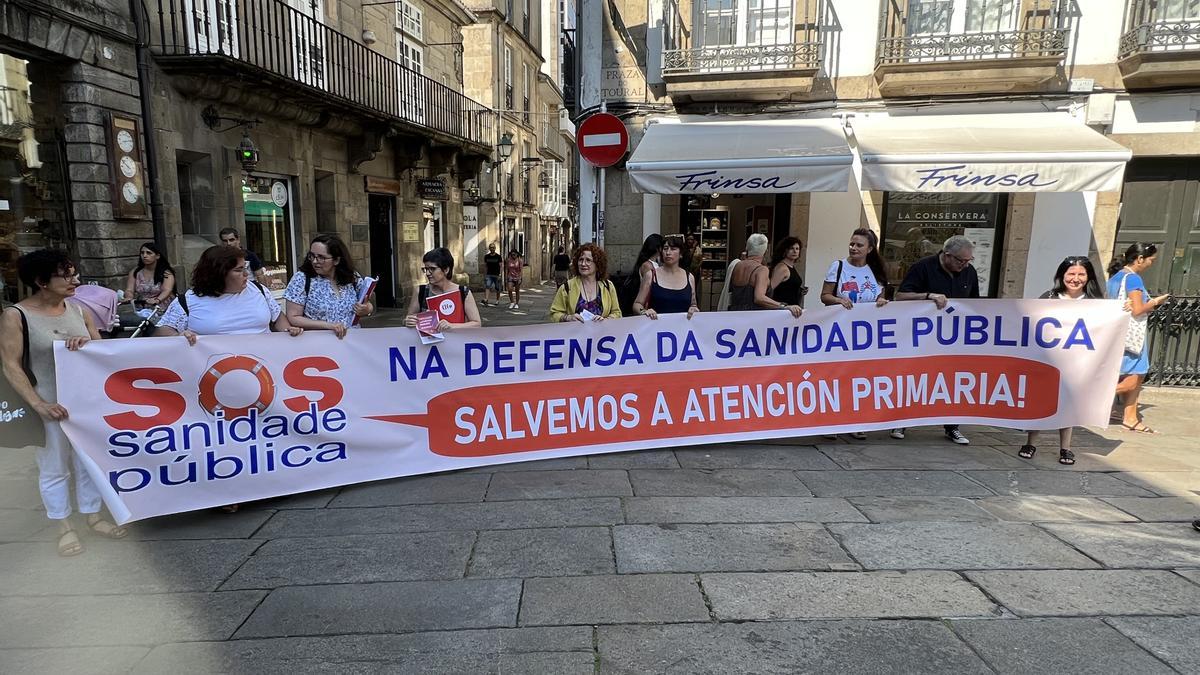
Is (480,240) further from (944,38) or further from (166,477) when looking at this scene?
(166,477)

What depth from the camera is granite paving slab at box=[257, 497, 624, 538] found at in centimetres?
376

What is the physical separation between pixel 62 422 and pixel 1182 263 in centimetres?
1143

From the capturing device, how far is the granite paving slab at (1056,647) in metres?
2.48

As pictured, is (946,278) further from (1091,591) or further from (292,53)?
(292,53)

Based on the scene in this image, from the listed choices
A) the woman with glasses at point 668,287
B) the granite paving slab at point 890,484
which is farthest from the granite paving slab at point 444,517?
the woman with glasses at point 668,287

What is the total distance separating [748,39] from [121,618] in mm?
9004

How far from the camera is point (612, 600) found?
9.78 ft

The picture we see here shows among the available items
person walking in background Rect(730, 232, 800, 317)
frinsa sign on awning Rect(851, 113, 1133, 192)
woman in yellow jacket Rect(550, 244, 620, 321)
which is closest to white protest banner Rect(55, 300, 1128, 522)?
woman in yellow jacket Rect(550, 244, 620, 321)

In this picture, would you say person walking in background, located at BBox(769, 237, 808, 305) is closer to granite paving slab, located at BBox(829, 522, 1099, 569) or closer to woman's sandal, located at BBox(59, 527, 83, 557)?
granite paving slab, located at BBox(829, 522, 1099, 569)

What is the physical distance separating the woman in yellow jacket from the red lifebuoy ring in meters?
2.03

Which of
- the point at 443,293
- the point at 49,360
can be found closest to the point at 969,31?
the point at 443,293

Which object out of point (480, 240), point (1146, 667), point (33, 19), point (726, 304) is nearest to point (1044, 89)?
point (726, 304)

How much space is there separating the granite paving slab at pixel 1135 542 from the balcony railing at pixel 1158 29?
639cm

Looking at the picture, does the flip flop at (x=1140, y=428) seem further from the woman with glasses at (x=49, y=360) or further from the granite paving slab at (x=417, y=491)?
the woman with glasses at (x=49, y=360)
